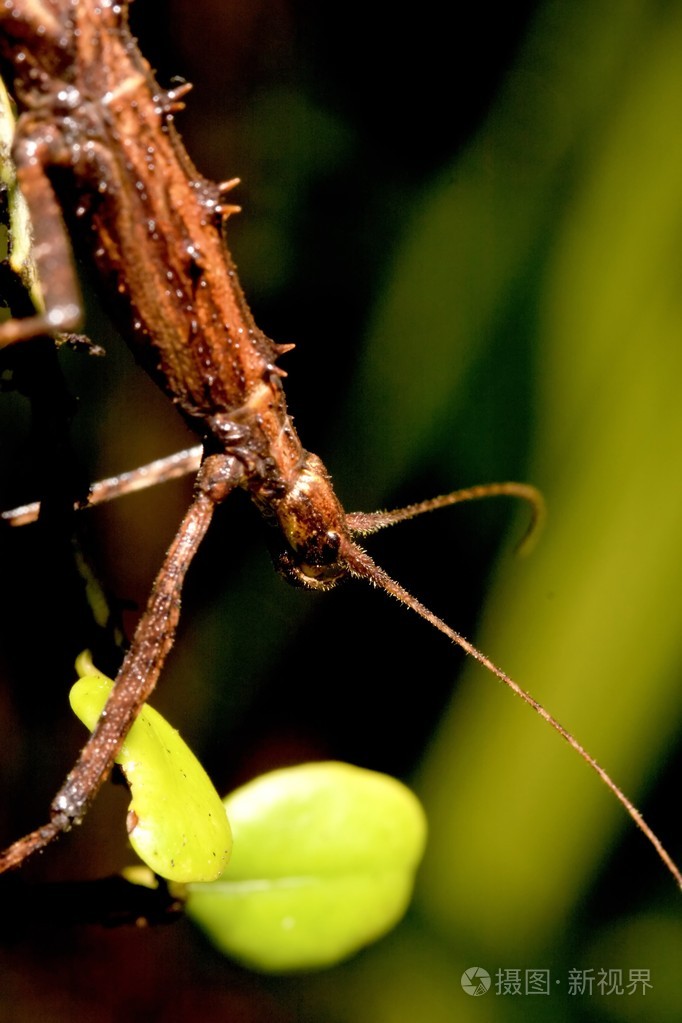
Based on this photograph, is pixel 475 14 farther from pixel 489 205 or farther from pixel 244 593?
pixel 244 593

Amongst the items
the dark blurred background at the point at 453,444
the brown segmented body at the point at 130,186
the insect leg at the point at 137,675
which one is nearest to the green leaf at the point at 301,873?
the insect leg at the point at 137,675

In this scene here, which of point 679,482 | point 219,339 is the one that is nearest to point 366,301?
point 679,482

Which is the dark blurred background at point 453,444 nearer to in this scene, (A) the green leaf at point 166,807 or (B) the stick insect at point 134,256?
(B) the stick insect at point 134,256

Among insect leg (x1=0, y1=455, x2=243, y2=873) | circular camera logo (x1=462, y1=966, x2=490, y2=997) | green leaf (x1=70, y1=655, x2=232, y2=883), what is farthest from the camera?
circular camera logo (x1=462, y1=966, x2=490, y2=997)

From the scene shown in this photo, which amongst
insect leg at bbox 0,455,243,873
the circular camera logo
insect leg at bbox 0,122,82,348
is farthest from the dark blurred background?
insect leg at bbox 0,122,82,348

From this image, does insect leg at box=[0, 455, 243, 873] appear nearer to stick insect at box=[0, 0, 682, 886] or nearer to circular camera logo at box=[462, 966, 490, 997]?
stick insect at box=[0, 0, 682, 886]

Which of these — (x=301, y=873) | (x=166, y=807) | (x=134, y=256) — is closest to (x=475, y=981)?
(x=301, y=873)
